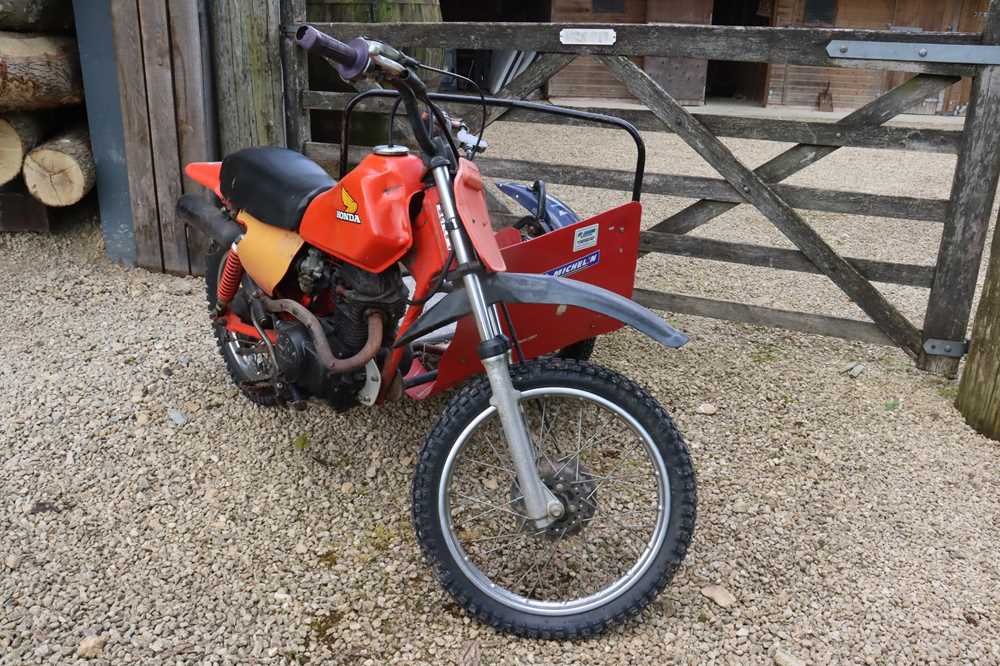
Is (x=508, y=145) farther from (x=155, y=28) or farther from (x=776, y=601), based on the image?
(x=776, y=601)

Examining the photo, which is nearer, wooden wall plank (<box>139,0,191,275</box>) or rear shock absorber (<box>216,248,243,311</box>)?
rear shock absorber (<box>216,248,243,311</box>)

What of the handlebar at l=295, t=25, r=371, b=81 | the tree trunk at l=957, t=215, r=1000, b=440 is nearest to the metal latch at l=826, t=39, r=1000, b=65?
the tree trunk at l=957, t=215, r=1000, b=440

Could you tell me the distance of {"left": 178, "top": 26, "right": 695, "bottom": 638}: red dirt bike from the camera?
90.8 inches

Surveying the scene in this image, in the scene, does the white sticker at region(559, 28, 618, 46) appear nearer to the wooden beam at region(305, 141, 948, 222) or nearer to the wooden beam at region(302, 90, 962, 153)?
the wooden beam at region(302, 90, 962, 153)

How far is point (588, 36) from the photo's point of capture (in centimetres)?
411

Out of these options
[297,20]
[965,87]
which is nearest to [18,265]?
[297,20]

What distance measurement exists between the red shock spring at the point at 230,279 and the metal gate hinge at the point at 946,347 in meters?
3.06

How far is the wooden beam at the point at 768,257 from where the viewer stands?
4051mm

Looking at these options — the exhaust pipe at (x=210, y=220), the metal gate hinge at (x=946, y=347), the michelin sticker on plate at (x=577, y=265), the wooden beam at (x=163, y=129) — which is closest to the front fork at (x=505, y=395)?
the michelin sticker on plate at (x=577, y=265)

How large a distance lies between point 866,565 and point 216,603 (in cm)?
196

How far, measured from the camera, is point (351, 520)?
9.46 feet

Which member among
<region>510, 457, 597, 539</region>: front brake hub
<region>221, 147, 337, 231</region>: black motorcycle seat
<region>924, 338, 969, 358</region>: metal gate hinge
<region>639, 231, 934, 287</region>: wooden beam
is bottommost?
<region>924, 338, 969, 358</region>: metal gate hinge

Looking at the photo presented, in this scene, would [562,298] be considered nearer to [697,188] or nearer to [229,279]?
[229,279]

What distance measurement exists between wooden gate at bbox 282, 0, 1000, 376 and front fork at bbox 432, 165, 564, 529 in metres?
1.86
